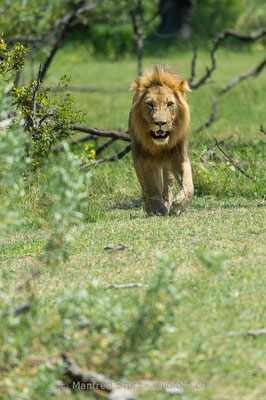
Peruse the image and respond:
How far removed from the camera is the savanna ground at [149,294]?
3.67 meters

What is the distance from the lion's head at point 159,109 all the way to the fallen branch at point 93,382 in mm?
3863

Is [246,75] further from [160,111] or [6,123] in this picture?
[6,123]

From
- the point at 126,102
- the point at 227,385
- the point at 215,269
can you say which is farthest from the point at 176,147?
the point at 126,102

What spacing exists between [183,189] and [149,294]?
12.0ft

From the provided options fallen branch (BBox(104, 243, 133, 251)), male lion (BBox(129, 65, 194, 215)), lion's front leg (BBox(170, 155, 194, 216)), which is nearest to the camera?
fallen branch (BBox(104, 243, 133, 251))

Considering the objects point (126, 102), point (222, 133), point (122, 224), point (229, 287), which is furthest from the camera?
point (126, 102)

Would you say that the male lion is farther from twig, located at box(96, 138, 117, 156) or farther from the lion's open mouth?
twig, located at box(96, 138, 117, 156)

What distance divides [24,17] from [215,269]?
377 inches

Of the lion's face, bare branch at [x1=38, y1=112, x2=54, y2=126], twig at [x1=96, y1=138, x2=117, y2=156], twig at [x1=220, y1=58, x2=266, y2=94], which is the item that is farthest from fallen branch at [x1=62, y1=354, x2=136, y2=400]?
twig at [x1=220, y1=58, x2=266, y2=94]

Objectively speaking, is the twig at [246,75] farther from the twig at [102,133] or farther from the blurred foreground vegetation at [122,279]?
the blurred foreground vegetation at [122,279]

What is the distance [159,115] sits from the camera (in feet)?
23.7

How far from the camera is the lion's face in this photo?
7.26 meters

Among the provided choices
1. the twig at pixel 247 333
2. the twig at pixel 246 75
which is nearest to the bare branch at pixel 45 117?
the twig at pixel 246 75

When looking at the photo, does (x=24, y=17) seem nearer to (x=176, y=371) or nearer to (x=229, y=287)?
(x=229, y=287)
